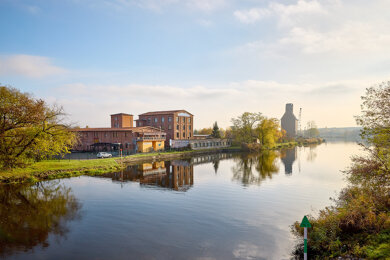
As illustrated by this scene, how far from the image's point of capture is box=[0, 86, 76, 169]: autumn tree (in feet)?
76.4

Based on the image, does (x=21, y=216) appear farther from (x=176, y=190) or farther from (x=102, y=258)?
(x=176, y=190)

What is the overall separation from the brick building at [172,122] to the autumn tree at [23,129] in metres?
39.5

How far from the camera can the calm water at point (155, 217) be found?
34.3 feet

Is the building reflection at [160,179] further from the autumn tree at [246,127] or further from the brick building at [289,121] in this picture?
the brick building at [289,121]

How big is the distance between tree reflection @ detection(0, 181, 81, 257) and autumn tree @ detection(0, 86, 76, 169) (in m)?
4.33

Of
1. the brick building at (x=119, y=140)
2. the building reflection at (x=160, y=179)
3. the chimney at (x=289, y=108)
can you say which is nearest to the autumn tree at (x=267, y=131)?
the brick building at (x=119, y=140)

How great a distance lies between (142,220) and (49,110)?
21.8m

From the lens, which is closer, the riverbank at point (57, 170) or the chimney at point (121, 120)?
the riverbank at point (57, 170)

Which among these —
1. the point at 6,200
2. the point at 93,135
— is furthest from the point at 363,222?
the point at 93,135

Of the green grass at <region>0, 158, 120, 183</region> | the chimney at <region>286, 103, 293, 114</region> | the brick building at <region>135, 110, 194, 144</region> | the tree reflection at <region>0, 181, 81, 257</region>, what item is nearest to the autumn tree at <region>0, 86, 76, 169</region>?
the green grass at <region>0, 158, 120, 183</region>

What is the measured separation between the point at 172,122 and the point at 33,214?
169 feet

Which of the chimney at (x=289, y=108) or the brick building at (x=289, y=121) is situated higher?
the chimney at (x=289, y=108)

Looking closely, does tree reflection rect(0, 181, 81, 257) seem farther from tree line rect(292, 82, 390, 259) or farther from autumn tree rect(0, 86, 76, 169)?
tree line rect(292, 82, 390, 259)

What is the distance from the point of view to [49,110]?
27.5 meters
